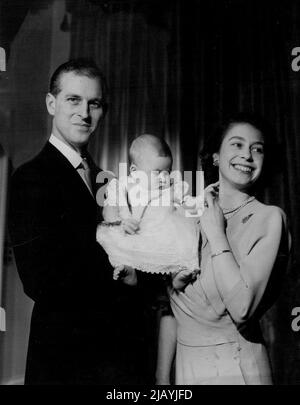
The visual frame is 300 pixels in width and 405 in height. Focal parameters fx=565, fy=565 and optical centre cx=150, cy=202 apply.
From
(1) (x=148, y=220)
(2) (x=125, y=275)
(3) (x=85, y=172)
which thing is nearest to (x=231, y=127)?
(1) (x=148, y=220)

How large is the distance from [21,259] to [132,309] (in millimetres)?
450

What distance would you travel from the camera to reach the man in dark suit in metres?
2.01

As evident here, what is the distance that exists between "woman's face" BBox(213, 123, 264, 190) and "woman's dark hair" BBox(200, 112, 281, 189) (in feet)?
0.05

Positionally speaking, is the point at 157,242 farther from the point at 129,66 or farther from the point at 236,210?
the point at 129,66

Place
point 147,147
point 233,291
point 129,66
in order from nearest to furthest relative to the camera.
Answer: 1. point 233,291
2. point 147,147
3. point 129,66

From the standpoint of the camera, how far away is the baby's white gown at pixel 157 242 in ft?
6.51

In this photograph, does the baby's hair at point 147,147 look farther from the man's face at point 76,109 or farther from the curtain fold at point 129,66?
the man's face at point 76,109

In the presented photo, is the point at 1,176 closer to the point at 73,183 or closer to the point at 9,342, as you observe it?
the point at 73,183

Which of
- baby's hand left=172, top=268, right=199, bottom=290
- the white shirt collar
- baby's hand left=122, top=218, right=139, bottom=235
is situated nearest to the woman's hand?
baby's hand left=172, top=268, right=199, bottom=290

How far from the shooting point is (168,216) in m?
2.02

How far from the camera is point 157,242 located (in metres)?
→ 1.98

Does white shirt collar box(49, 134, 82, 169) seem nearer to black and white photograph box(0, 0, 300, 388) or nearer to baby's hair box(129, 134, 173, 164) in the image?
black and white photograph box(0, 0, 300, 388)

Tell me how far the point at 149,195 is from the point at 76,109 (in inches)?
17.2
